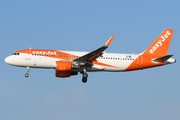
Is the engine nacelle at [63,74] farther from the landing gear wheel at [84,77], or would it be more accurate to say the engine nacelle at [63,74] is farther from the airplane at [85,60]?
the landing gear wheel at [84,77]

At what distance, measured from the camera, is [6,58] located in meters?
51.6

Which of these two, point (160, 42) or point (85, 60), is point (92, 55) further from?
point (160, 42)

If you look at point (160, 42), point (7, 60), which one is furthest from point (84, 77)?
point (160, 42)

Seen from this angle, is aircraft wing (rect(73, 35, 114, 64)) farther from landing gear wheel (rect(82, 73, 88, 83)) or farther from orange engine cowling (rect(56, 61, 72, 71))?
landing gear wheel (rect(82, 73, 88, 83))

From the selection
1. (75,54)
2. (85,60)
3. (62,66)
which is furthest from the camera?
(75,54)

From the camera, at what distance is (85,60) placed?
49906mm

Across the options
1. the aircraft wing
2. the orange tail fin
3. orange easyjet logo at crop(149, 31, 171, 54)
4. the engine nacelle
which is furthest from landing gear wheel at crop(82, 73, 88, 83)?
orange easyjet logo at crop(149, 31, 171, 54)

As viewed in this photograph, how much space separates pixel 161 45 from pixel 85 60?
41.7ft

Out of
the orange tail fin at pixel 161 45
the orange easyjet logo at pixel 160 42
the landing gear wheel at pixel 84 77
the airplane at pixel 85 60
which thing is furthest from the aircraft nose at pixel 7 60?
the orange easyjet logo at pixel 160 42

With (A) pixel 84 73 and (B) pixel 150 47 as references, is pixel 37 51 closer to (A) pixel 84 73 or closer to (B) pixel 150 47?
(A) pixel 84 73

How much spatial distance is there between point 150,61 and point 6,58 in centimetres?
2076

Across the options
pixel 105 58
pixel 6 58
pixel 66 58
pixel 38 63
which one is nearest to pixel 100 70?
pixel 105 58

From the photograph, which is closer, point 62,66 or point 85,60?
point 62,66

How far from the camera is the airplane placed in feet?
163
